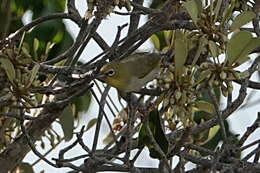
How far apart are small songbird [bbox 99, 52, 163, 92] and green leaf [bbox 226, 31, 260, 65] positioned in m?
0.09

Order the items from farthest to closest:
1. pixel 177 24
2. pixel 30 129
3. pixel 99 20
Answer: pixel 30 129 < pixel 177 24 < pixel 99 20

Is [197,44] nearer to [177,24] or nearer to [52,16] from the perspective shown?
[177,24]

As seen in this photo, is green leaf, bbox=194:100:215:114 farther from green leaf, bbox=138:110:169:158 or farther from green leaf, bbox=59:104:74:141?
green leaf, bbox=59:104:74:141

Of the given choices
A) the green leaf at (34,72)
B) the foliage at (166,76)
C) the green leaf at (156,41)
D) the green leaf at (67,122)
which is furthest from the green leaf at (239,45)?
the green leaf at (67,122)

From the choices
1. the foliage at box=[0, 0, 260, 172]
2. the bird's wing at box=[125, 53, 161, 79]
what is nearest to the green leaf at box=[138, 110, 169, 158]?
the foliage at box=[0, 0, 260, 172]

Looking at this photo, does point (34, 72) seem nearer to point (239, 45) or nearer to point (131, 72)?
point (131, 72)

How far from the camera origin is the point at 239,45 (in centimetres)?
101

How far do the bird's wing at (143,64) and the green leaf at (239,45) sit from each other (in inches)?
3.6

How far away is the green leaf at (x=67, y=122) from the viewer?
4.78ft

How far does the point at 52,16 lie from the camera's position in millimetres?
1178

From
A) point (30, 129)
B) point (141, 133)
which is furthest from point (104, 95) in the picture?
point (30, 129)

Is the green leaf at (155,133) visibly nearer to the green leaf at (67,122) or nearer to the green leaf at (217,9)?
the green leaf at (217,9)

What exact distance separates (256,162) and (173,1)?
10.0 inches

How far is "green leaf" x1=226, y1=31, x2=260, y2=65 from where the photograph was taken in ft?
3.30
